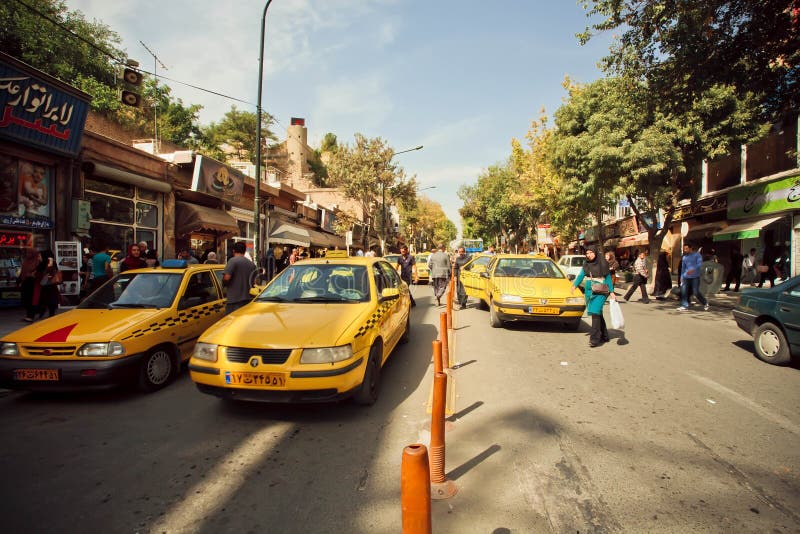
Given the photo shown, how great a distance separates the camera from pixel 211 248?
18719 mm

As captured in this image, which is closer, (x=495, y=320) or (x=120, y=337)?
(x=120, y=337)

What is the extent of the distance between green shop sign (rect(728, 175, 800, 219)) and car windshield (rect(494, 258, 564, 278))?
12.6 m

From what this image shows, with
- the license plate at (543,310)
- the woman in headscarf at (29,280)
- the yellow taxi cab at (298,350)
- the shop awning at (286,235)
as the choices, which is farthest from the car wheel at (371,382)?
the shop awning at (286,235)

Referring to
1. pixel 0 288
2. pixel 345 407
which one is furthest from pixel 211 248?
pixel 345 407

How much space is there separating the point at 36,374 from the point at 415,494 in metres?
4.83

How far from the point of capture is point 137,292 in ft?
18.9

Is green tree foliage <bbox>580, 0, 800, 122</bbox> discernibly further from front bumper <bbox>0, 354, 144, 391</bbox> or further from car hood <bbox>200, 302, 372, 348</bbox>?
front bumper <bbox>0, 354, 144, 391</bbox>

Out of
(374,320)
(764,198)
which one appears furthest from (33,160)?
(764,198)

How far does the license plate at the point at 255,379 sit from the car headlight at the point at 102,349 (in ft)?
5.31

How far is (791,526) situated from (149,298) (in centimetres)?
657

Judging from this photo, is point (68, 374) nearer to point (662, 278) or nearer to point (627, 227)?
point (662, 278)

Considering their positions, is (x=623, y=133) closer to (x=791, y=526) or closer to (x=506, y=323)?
(x=506, y=323)

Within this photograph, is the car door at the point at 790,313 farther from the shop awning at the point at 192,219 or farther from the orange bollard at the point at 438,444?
the shop awning at the point at 192,219

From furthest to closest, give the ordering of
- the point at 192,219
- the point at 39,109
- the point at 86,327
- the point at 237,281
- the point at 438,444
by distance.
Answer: the point at 192,219 < the point at 39,109 < the point at 237,281 < the point at 86,327 < the point at 438,444
